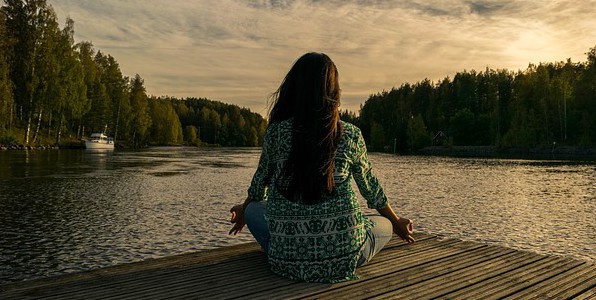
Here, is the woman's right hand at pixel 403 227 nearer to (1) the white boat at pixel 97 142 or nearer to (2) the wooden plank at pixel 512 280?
(2) the wooden plank at pixel 512 280

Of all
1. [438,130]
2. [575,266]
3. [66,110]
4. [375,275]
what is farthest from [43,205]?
Result: [438,130]

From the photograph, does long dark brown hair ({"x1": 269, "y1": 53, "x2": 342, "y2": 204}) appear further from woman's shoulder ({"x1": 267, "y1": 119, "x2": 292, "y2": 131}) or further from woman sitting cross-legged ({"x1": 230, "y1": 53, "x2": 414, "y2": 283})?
woman's shoulder ({"x1": 267, "y1": 119, "x2": 292, "y2": 131})

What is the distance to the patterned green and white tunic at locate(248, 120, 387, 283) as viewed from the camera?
4.20 metres

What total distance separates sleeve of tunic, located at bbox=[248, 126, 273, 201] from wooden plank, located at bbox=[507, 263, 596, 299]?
2.68 m

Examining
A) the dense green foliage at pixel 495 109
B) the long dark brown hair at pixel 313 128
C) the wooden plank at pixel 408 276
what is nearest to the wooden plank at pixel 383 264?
the wooden plank at pixel 408 276

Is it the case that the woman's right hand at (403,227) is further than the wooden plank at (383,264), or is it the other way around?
the woman's right hand at (403,227)

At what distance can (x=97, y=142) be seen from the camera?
7875 cm

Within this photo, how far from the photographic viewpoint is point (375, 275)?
191 inches

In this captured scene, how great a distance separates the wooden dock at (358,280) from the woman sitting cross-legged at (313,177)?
0.29m

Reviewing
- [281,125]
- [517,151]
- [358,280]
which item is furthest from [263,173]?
[517,151]

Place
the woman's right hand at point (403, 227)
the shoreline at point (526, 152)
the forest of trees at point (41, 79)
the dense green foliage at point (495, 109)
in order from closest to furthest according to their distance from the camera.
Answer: the woman's right hand at point (403, 227) < the forest of trees at point (41, 79) < the shoreline at point (526, 152) < the dense green foliage at point (495, 109)

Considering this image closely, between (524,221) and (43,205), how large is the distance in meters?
16.7

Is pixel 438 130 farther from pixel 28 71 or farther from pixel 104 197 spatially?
pixel 104 197

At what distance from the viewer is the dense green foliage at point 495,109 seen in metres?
87.9
